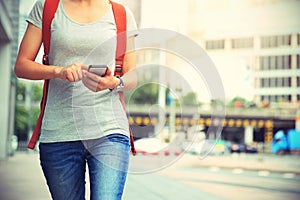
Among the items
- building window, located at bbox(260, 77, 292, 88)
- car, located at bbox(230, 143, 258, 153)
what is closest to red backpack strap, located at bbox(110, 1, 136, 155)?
car, located at bbox(230, 143, 258, 153)

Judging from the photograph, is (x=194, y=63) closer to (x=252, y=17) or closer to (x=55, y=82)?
(x=55, y=82)

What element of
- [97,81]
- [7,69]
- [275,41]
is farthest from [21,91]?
[275,41]

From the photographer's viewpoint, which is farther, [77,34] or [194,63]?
[194,63]

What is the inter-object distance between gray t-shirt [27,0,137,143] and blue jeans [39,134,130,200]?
0.7 inches

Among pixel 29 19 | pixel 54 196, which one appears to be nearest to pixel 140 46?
pixel 29 19

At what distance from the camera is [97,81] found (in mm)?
1065

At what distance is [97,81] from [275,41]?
21.4m

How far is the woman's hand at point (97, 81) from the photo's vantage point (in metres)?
1.06

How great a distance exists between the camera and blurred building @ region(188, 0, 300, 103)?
10.9 m

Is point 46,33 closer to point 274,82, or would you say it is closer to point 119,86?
point 119,86

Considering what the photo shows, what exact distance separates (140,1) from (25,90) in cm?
704

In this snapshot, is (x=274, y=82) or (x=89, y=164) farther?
(x=274, y=82)

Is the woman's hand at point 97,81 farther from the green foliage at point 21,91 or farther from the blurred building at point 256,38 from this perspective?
the green foliage at point 21,91

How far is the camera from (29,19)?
1183 mm
